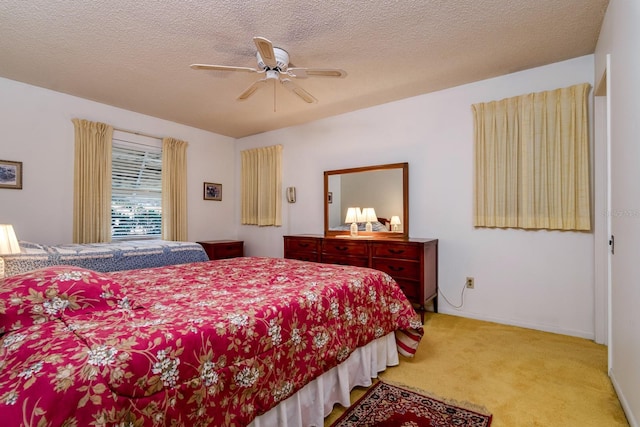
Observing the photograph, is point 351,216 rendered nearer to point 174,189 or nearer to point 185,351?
point 174,189

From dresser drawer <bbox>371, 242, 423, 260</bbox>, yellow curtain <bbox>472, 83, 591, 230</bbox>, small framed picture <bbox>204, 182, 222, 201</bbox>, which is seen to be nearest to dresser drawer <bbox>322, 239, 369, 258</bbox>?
dresser drawer <bbox>371, 242, 423, 260</bbox>

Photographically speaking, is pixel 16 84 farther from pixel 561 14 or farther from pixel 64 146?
pixel 561 14

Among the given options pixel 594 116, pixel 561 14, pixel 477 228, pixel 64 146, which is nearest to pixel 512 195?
pixel 477 228

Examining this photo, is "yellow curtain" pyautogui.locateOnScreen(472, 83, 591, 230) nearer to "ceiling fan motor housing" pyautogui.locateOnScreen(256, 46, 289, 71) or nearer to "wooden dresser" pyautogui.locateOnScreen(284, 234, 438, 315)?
"wooden dresser" pyautogui.locateOnScreen(284, 234, 438, 315)

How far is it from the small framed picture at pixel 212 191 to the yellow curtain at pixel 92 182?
146 centimetres

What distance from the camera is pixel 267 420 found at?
4.58 feet

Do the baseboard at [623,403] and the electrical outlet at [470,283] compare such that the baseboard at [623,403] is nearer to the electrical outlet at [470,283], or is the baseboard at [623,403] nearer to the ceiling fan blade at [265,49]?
the electrical outlet at [470,283]

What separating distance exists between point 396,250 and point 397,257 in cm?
8

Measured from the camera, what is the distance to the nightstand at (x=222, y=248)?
16.0 ft

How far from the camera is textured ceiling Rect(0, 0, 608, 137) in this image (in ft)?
7.32

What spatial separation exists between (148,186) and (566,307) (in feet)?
16.9

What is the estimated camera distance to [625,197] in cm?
176

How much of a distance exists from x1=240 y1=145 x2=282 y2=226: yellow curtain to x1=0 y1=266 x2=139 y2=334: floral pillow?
3.72m

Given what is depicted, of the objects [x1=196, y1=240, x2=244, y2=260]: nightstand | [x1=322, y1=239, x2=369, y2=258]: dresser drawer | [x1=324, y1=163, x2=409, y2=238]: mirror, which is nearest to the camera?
[x1=322, y1=239, x2=369, y2=258]: dresser drawer
